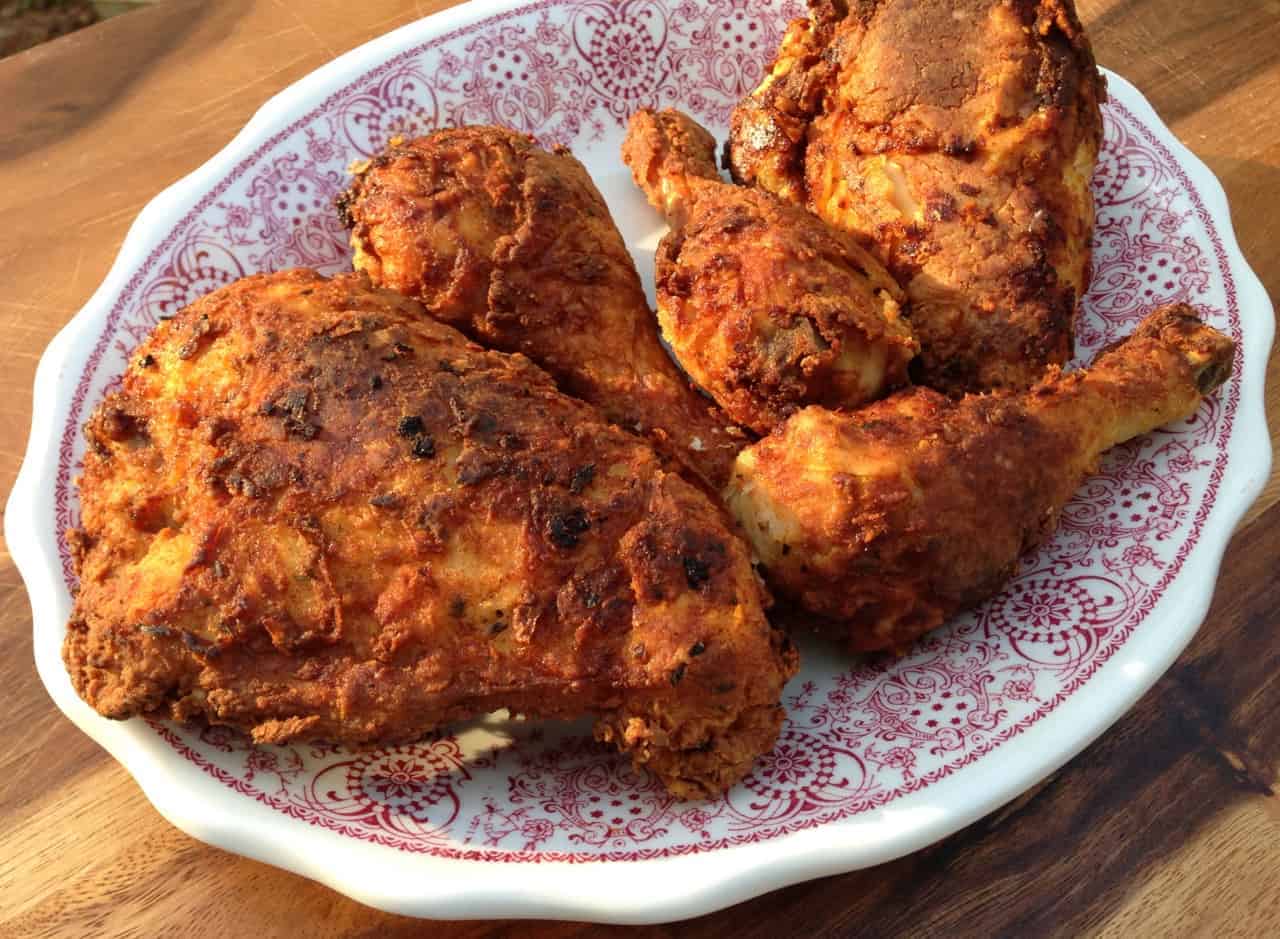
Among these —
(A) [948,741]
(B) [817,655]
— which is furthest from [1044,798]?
(B) [817,655]

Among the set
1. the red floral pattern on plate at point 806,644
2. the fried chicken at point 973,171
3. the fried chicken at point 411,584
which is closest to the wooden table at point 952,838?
the red floral pattern on plate at point 806,644

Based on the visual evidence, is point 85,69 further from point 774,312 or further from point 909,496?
point 909,496

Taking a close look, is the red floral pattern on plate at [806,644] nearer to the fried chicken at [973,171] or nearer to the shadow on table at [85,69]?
the fried chicken at [973,171]

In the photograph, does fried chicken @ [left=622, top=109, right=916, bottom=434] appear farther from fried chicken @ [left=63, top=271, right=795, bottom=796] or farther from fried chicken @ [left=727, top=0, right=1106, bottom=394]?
fried chicken @ [left=63, top=271, right=795, bottom=796]

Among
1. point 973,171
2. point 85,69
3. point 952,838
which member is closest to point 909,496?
point 952,838

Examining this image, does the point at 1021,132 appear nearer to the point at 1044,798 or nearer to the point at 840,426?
the point at 840,426

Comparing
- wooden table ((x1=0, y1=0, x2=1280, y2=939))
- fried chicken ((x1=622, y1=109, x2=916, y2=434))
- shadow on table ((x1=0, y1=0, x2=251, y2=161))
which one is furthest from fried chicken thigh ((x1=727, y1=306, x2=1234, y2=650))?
shadow on table ((x1=0, y1=0, x2=251, y2=161))
